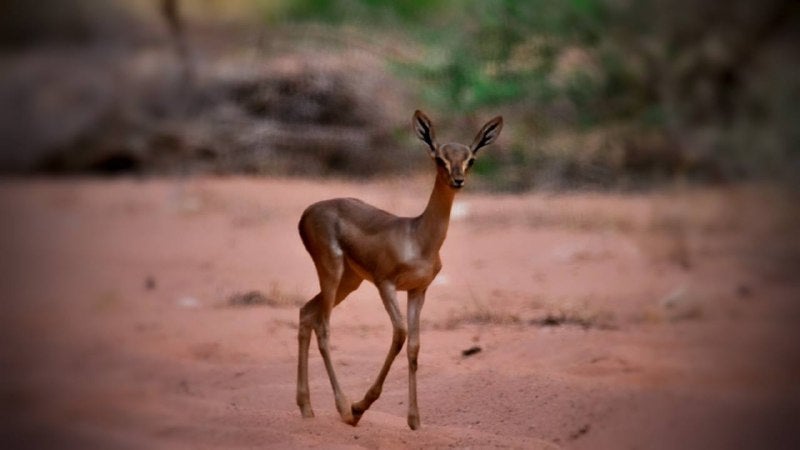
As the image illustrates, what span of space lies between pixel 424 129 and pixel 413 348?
93 cm

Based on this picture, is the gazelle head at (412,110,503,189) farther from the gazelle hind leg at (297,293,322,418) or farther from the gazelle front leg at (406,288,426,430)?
the gazelle hind leg at (297,293,322,418)

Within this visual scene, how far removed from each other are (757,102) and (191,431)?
32.5 ft

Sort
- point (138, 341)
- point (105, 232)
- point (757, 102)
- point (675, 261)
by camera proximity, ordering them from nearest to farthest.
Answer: point (138, 341), point (675, 261), point (105, 232), point (757, 102)

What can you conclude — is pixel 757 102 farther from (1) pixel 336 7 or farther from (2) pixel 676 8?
(1) pixel 336 7

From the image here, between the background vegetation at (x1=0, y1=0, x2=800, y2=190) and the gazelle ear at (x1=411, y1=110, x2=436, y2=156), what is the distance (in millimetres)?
6786

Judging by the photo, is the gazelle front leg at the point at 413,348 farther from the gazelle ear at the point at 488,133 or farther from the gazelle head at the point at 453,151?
the gazelle ear at the point at 488,133

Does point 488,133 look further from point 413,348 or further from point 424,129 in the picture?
point 413,348

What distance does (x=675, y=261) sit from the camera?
33.1 feet

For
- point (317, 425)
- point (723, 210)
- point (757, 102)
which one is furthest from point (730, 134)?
point (317, 425)

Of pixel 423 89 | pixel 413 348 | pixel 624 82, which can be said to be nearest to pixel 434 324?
pixel 413 348

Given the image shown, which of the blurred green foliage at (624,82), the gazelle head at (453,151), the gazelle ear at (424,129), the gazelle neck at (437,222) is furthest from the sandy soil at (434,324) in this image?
the gazelle ear at (424,129)

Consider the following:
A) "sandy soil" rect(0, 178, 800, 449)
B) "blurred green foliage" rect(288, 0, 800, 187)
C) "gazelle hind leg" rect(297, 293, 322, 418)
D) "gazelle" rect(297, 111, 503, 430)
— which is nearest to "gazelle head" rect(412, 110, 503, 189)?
"gazelle" rect(297, 111, 503, 430)

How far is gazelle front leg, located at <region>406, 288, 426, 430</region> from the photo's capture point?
16.9 ft

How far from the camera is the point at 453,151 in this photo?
4.94 metres
